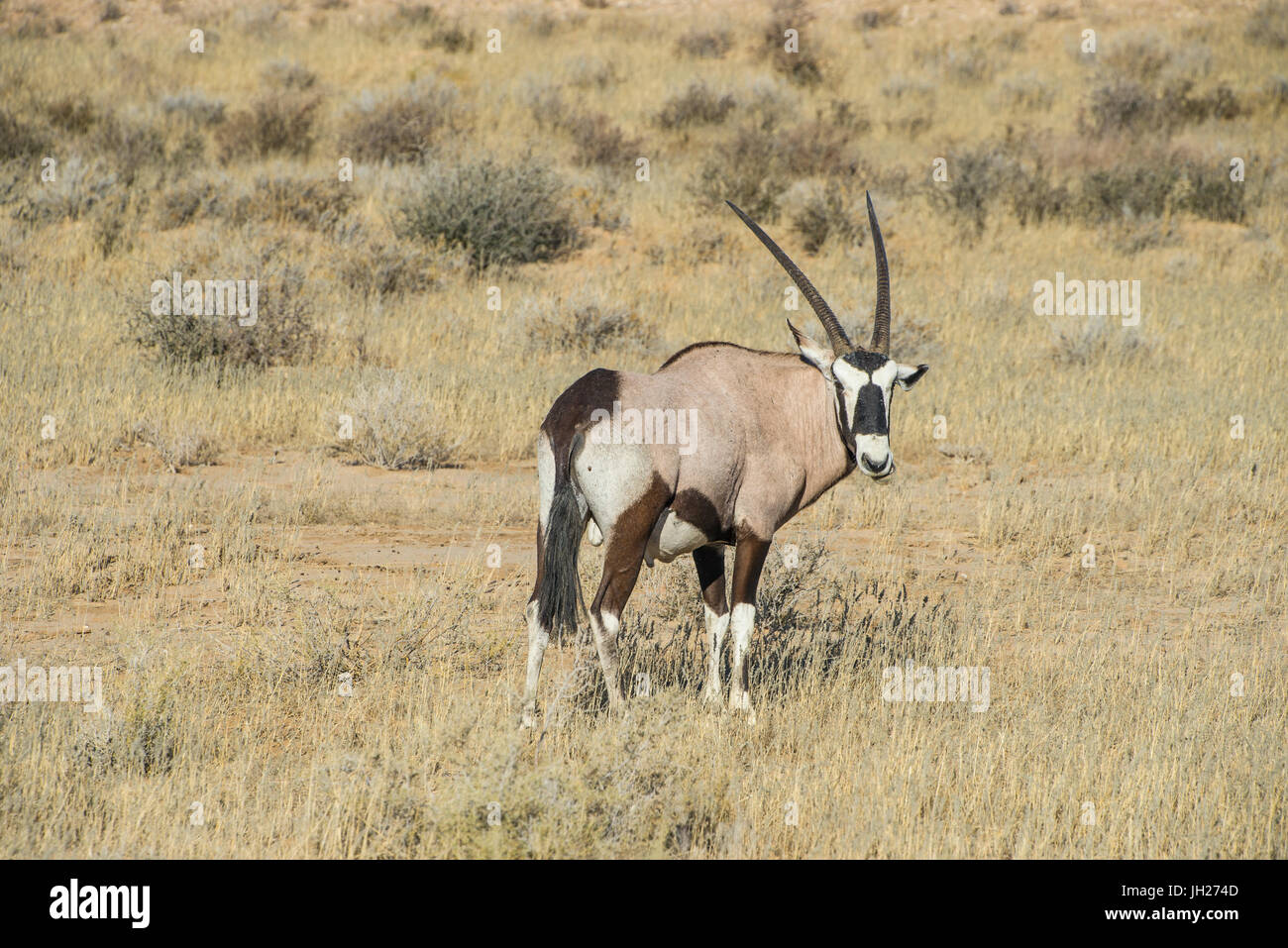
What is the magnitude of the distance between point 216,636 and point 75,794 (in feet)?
6.82

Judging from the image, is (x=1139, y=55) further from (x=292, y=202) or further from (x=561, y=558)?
(x=561, y=558)

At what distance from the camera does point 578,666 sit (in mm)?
5574

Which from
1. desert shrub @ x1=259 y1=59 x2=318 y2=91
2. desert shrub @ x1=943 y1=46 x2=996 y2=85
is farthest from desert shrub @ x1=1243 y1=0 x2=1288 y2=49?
desert shrub @ x1=259 y1=59 x2=318 y2=91

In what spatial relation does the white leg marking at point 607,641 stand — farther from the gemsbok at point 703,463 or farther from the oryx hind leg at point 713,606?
the oryx hind leg at point 713,606

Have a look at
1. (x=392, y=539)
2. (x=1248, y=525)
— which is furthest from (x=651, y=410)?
(x=1248, y=525)

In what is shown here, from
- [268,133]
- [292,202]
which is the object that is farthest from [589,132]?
[292,202]

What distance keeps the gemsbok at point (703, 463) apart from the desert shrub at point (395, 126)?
15.7 meters

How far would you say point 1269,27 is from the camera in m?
29.9

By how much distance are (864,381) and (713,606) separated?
127 centimetres

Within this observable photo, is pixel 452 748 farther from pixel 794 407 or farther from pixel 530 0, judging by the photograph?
pixel 530 0

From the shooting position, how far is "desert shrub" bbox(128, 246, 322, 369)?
1184 centimetres

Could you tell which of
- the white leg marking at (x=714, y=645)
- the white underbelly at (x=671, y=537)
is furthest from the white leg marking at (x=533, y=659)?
the white leg marking at (x=714, y=645)

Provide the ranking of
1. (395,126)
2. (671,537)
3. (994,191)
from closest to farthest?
(671,537), (994,191), (395,126)

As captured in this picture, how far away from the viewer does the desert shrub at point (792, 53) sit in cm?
2736
